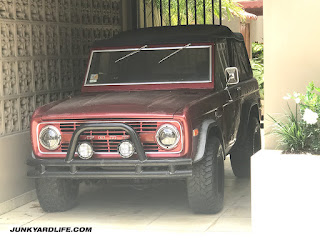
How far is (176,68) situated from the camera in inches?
327

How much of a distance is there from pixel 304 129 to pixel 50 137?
2546mm

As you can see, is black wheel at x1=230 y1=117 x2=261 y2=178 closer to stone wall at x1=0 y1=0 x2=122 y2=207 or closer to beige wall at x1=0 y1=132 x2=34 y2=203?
stone wall at x1=0 y1=0 x2=122 y2=207

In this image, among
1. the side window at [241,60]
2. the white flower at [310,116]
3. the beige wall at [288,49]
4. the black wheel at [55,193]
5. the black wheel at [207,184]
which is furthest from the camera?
the side window at [241,60]

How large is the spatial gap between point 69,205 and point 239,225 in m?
1.94

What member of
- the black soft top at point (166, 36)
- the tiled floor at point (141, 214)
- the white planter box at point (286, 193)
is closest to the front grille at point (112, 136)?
the tiled floor at point (141, 214)

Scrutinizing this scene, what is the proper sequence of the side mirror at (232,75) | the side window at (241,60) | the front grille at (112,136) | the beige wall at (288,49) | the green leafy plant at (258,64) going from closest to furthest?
the beige wall at (288,49) < the front grille at (112,136) < the side mirror at (232,75) < the side window at (241,60) < the green leafy plant at (258,64)

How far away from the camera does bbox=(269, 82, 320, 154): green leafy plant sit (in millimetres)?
6191

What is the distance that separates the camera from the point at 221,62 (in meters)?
8.55

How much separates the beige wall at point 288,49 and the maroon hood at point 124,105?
91cm

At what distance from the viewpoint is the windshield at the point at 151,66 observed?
8234 mm

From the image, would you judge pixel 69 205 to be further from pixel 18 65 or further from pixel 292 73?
pixel 292 73

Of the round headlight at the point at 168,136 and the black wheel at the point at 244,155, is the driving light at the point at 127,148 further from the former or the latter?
the black wheel at the point at 244,155

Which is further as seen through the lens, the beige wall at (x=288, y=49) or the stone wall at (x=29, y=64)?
the stone wall at (x=29, y=64)

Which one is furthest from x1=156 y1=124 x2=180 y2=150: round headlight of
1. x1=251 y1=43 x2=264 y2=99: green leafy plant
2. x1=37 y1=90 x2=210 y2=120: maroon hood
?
x1=251 y1=43 x2=264 y2=99: green leafy plant
